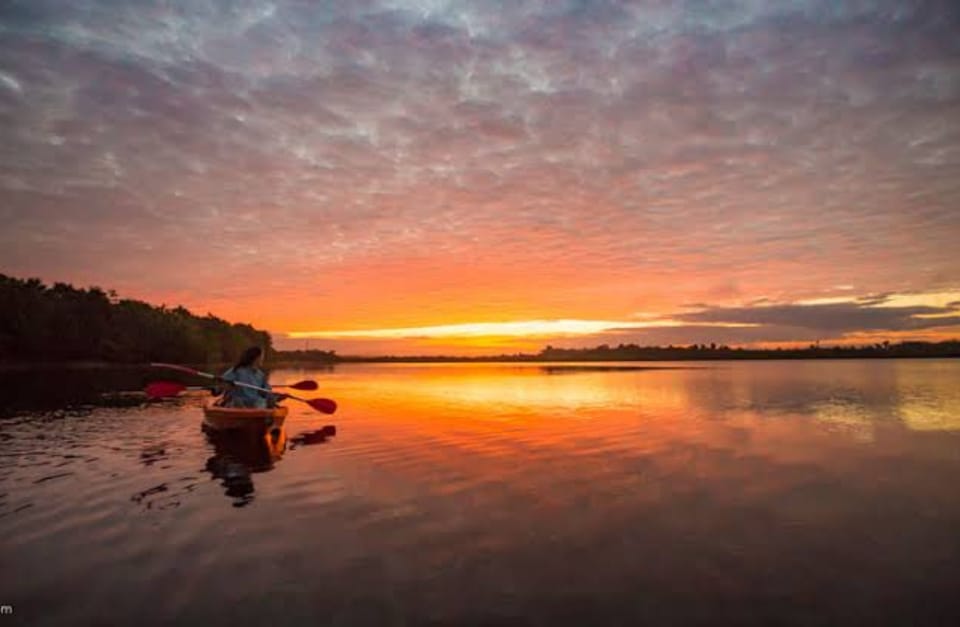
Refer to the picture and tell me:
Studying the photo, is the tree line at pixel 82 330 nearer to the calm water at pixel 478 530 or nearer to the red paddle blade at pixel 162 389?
the red paddle blade at pixel 162 389

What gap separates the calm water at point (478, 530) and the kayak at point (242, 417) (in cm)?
58

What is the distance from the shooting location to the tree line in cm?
8881

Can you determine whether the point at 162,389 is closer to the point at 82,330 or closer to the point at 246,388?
the point at 246,388

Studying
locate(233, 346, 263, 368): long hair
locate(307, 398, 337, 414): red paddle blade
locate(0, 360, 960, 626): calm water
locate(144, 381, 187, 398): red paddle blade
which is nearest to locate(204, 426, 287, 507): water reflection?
locate(0, 360, 960, 626): calm water

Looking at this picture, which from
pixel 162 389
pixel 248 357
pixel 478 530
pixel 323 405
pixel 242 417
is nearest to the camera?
pixel 478 530

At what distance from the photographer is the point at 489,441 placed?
19.0m

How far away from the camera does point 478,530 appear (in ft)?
29.7

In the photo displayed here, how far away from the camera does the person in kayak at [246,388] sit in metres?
19.6

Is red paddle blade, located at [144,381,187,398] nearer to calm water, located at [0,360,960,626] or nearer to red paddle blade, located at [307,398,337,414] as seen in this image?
calm water, located at [0,360,960,626]

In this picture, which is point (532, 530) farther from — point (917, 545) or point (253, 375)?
point (253, 375)

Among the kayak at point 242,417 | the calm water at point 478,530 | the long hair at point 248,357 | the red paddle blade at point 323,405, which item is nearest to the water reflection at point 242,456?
the calm water at point 478,530

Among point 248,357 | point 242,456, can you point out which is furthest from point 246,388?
point 242,456

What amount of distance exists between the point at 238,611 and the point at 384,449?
1121 cm

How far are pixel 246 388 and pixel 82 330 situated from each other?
336 feet
